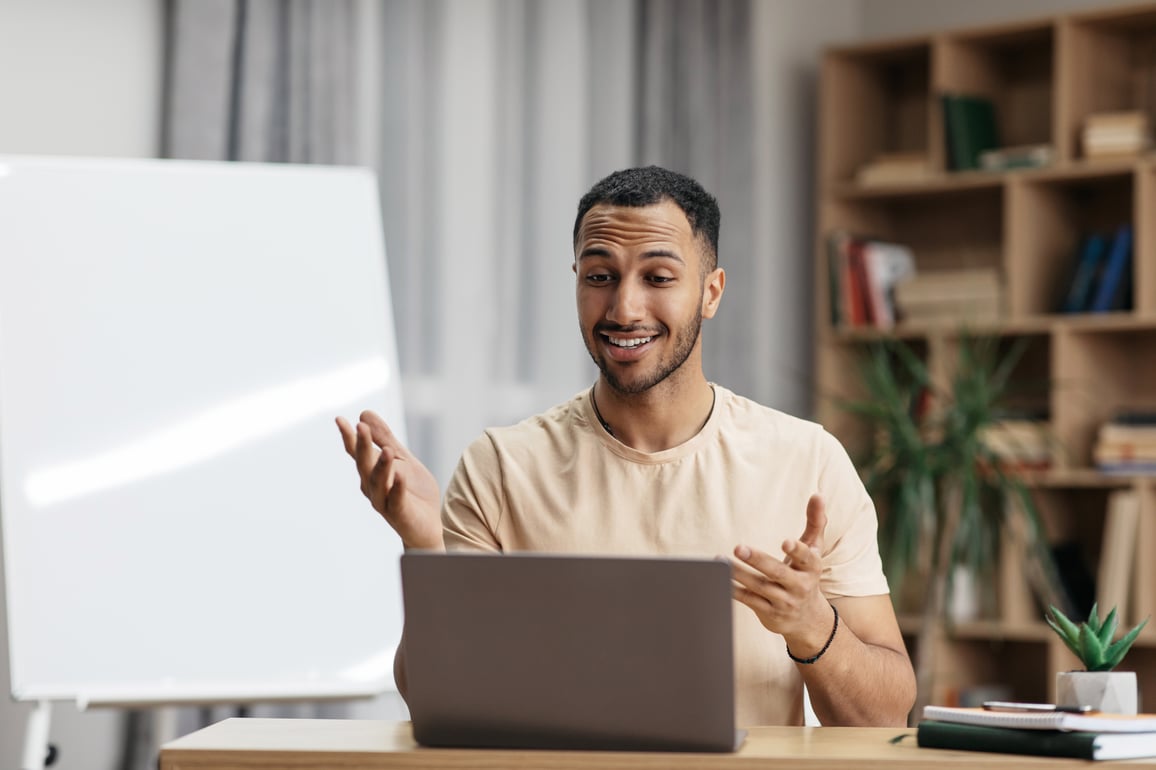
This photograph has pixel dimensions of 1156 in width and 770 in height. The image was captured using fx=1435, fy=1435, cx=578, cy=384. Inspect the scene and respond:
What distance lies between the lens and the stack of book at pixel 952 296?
3.91m

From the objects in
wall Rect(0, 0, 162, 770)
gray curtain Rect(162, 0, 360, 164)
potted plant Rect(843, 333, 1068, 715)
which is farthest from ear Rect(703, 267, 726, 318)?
potted plant Rect(843, 333, 1068, 715)

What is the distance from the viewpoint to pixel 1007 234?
3.86 meters

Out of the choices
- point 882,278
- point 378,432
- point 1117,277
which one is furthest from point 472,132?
point 378,432

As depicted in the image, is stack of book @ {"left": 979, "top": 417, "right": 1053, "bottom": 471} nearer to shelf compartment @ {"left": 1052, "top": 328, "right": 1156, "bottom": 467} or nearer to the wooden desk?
shelf compartment @ {"left": 1052, "top": 328, "right": 1156, "bottom": 467}

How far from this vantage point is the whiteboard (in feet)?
7.43

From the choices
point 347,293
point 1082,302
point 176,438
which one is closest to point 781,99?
point 1082,302

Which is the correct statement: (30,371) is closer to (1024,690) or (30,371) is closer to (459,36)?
(459,36)

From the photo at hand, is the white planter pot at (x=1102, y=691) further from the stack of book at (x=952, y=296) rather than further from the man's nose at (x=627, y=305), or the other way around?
the stack of book at (x=952, y=296)

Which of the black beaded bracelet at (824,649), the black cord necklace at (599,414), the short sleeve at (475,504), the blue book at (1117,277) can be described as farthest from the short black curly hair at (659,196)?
the blue book at (1117,277)

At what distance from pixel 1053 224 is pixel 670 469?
2.47 metres

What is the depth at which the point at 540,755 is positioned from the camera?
1.28 metres

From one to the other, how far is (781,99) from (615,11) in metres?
0.76

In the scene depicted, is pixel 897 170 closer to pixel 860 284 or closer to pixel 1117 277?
pixel 860 284

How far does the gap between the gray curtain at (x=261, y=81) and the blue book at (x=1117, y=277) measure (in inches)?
77.6
